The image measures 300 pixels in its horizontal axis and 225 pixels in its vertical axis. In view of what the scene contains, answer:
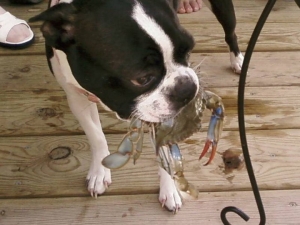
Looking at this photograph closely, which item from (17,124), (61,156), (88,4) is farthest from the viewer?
(17,124)

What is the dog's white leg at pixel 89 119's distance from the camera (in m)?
1.29

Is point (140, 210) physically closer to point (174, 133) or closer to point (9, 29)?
point (174, 133)

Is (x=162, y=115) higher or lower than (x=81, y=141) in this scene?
higher

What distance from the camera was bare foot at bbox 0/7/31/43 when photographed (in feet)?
6.49

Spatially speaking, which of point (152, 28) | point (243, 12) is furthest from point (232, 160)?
point (243, 12)

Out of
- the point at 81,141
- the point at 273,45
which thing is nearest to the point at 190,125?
the point at 81,141

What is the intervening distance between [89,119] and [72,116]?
287 mm

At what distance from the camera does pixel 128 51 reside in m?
1.04

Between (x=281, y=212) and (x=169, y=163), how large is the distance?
40 centimetres

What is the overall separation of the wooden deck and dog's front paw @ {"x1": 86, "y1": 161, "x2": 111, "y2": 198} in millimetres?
21

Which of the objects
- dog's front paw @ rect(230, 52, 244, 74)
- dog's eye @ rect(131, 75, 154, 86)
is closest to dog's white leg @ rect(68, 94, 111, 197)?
dog's eye @ rect(131, 75, 154, 86)

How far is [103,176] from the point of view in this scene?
4.83ft

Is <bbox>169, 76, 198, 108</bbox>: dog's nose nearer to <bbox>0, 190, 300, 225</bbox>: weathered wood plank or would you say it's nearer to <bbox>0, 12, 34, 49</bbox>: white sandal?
<bbox>0, 190, 300, 225</bbox>: weathered wood plank

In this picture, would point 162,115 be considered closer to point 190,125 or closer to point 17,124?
point 190,125
